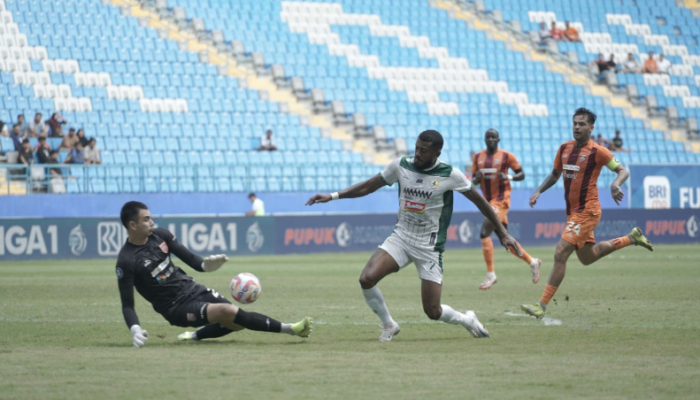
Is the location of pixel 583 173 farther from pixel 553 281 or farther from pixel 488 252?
pixel 488 252

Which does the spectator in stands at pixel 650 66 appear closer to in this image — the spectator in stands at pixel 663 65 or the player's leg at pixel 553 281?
the spectator in stands at pixel 663 65

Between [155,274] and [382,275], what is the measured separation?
2063mm

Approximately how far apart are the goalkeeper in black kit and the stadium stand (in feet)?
56.3

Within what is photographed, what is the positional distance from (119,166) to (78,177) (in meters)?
1.09

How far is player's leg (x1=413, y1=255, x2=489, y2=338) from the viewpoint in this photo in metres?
8.85

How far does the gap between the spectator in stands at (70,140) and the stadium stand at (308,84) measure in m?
0.95

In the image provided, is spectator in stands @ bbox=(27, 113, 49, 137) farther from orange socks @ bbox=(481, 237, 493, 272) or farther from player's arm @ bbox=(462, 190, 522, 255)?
player's arm @ bbox=(462, 190, 522, 255)

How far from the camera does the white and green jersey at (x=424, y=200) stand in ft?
29.4

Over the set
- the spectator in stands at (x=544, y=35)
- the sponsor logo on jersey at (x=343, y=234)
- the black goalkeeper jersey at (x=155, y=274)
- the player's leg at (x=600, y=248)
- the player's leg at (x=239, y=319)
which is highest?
the spectator in stands at (x=544, y=35)

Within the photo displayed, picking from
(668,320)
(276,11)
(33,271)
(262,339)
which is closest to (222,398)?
(262,339)

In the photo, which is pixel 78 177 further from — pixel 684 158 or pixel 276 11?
pixel 684 158

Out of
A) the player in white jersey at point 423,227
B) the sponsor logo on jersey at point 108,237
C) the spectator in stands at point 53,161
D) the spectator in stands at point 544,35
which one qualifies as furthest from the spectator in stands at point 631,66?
the player in white jersey at point 423,227

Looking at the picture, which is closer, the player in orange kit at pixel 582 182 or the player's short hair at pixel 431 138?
the player's short hair at pixel 431 138

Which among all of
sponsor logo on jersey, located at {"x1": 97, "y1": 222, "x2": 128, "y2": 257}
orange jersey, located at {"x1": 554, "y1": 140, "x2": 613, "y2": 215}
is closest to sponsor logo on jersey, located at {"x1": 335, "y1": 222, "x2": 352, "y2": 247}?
sponsor logo on jersey, located at {"x1": 97, "y1": 222, "x2": 128, "y2": 257}
